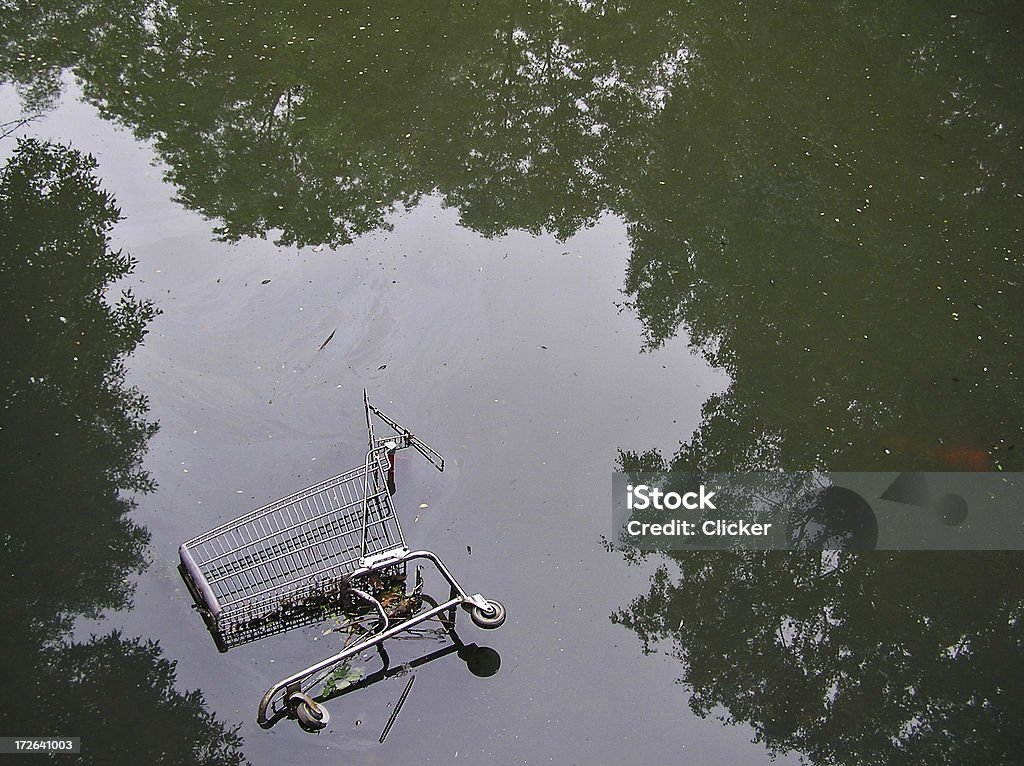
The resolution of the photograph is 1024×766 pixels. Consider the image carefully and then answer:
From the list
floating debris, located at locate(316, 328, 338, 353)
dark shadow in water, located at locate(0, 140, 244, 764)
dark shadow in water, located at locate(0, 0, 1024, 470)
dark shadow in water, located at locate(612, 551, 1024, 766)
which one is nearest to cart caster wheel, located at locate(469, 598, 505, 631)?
dark shadow in water, located at locate(612, 551, 1024, 766)

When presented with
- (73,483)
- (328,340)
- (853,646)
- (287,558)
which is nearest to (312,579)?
(287,558)

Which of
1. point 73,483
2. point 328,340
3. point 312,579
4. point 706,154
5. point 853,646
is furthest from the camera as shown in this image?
point 706,154

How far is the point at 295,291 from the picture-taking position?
5.25 metres

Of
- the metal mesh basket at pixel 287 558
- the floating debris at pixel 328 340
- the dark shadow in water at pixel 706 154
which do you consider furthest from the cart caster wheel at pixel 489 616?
the floating debris at pixel 328 340

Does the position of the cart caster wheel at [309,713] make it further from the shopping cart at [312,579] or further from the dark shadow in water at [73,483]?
the dark shadow in water at [73,483]

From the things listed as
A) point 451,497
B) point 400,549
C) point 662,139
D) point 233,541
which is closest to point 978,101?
point 662,139

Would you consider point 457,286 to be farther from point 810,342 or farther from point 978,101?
point 978,101

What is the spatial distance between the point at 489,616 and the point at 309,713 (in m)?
0.81

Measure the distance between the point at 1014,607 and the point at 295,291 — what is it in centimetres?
416

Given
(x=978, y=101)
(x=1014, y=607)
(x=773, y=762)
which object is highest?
(x=978, y=101)

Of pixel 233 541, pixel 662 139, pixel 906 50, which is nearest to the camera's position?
pixel 233 541

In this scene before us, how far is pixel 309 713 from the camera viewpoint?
11.2 feet

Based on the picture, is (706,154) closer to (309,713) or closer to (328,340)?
(328,340)

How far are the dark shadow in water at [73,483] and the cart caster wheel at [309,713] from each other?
0.28 meters
